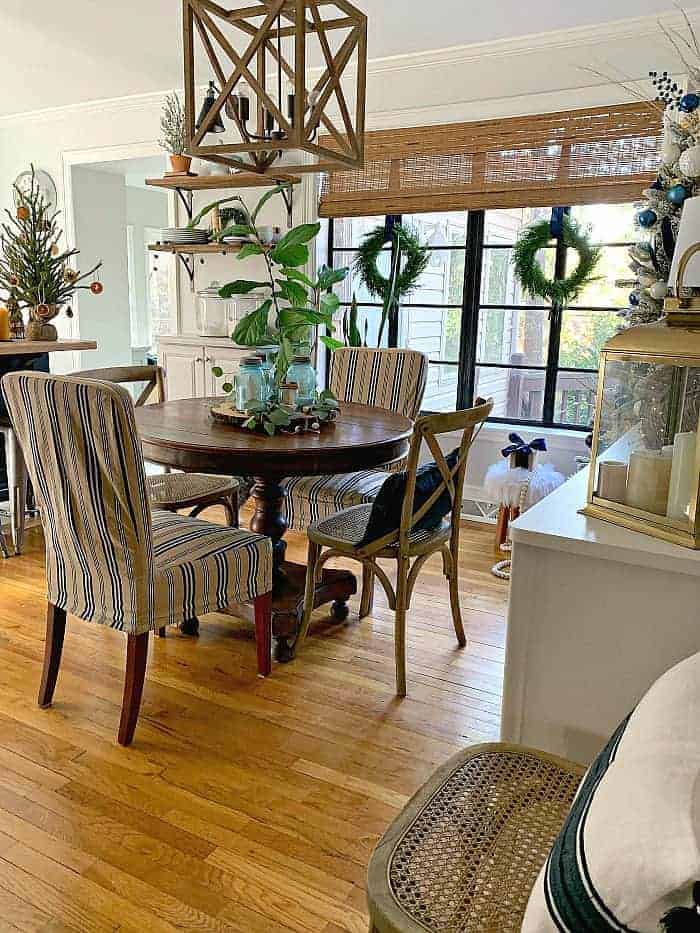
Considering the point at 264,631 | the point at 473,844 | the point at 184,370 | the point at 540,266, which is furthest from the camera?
the point at 184,370

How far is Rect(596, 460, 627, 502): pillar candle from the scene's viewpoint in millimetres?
1402

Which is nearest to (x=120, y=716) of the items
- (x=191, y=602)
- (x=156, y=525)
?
(x=191, y=602)

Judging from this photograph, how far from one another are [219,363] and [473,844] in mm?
4039

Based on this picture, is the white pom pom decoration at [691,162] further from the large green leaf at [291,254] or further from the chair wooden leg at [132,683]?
the chair wooden leg at [132,683]

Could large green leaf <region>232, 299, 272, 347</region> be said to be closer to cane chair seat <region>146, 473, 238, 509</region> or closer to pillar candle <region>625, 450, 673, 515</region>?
cane chair seat <region>146, 473, 238, 509</region>

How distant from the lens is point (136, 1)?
3.54 meters

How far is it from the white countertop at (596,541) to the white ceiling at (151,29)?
2.93 metres

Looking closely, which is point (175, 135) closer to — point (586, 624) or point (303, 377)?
point (303, 377)

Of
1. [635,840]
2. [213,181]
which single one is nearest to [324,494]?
[213,181]

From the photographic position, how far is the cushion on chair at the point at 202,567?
2.25 meters

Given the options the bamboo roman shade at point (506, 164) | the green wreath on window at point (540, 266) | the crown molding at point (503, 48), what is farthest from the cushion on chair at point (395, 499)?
the crown molding at point (503, 48)

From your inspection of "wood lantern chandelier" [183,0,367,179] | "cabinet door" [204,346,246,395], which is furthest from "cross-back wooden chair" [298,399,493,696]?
"cabinet door" [204,346,246,395]

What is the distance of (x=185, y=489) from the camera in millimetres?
3184

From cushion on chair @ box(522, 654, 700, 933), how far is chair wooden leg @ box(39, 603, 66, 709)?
191cm
